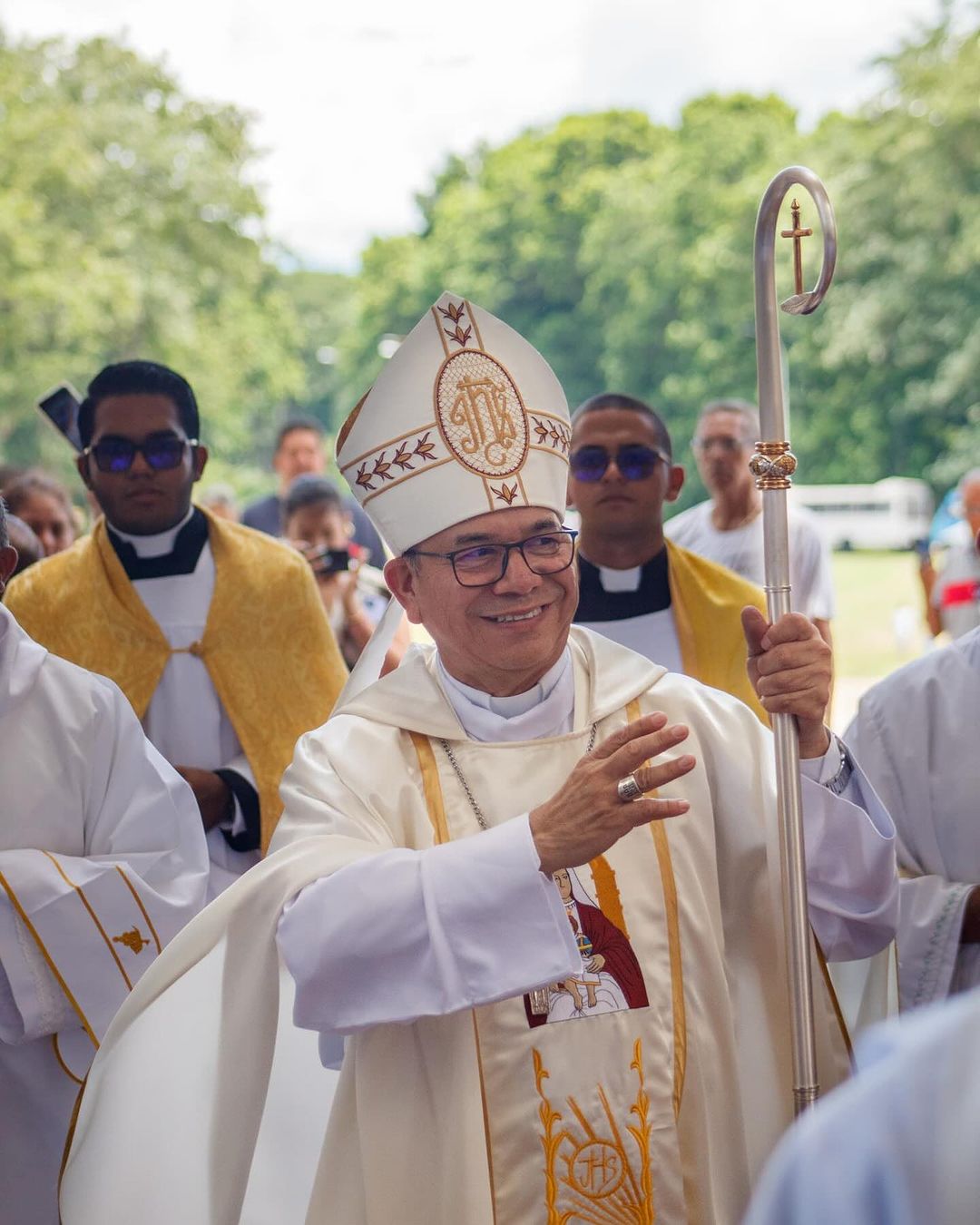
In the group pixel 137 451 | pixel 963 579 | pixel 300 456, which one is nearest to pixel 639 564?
pixel 137 451

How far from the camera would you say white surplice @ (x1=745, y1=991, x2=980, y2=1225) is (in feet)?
3.03

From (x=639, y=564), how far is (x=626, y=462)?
1.13 ft

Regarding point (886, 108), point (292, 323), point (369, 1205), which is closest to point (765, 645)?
point (369, 1205)

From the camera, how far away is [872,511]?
35469 millimetres

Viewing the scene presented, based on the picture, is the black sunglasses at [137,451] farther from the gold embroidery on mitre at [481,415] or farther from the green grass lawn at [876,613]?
the green grass lawn at [876,613]

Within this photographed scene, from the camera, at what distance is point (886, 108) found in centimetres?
3008

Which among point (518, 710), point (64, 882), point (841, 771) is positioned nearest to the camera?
point (841, 771)

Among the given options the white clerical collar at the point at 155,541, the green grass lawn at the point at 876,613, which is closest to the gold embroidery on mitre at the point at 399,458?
the white clerical collar at the point at 155,541

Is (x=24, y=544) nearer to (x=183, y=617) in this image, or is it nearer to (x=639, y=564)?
(x=183, y=617)

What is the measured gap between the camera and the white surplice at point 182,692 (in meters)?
4.64

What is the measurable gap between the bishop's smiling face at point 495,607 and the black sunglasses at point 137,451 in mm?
1728

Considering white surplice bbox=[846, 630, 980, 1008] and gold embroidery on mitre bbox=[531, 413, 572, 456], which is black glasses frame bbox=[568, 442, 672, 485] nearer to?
white surplice bbox=[846, 630, 980, 1008]

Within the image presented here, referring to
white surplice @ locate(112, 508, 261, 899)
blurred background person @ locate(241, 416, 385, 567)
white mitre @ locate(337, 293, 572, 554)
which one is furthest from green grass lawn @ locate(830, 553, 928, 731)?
white mitre @ locate(337, 293, 572, 554)

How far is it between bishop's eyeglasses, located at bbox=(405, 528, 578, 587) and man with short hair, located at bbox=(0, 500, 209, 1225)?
40.8 inches
